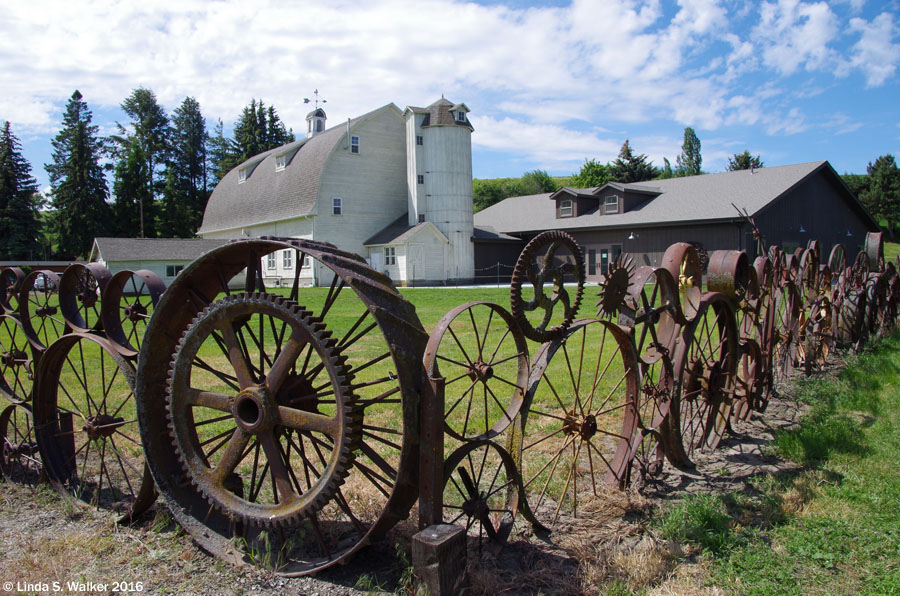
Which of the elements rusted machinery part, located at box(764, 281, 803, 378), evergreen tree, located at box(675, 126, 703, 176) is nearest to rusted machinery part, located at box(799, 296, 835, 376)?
rusted machinery part, located at box(764, 281, 803, 378)

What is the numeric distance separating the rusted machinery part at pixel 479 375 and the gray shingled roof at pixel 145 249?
22.7m

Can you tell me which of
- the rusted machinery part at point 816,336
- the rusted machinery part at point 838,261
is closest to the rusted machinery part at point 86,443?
the rusted machinery part at point 816,336

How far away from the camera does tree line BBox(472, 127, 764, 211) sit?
190 ft

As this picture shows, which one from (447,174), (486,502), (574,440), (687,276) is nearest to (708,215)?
(447,174)

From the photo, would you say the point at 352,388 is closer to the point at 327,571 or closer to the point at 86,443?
the point at 327,571

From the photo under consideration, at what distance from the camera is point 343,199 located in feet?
112

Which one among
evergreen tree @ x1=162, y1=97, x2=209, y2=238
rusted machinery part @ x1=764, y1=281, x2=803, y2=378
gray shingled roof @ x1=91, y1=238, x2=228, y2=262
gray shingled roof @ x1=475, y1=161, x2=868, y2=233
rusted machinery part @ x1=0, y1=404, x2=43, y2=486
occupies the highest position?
evergreen tree @ x1=162, y1=97, x2=209, y2=238

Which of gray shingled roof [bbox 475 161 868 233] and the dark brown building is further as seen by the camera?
gray shingled roof [bbox 475 161 868 233]

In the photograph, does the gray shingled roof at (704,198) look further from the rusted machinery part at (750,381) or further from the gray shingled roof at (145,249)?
the rusted machinery part at (750,381)

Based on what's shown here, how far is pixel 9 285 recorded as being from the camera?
17.2 ft

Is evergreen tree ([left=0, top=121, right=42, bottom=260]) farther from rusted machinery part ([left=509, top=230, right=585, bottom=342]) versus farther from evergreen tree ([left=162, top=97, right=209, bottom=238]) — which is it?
rusted machinery part ([left=509, top=230, right=585, bottom=342])

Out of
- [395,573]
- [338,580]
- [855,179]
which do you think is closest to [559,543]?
[395,573]

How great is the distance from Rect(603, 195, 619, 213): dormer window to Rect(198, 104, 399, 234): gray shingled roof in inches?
540

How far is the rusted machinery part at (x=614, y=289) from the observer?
4.48 metres
